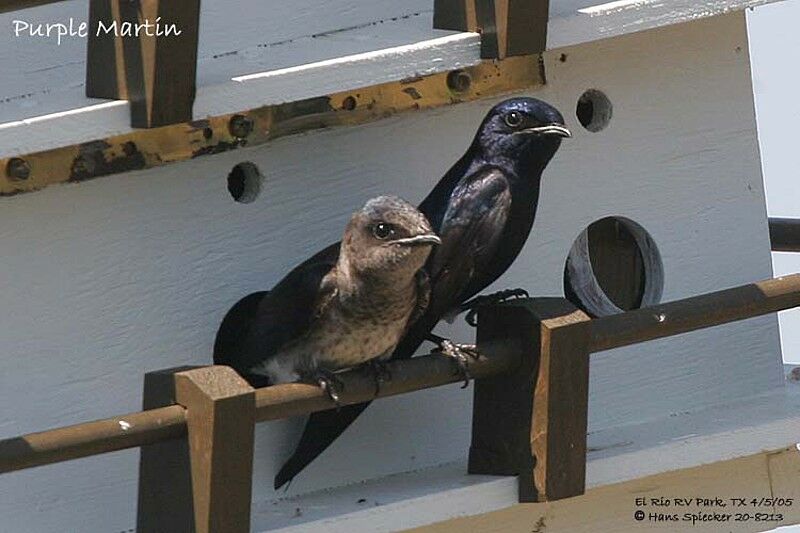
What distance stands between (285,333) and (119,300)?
0.29 metres

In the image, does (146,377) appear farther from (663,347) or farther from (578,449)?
(663,347)

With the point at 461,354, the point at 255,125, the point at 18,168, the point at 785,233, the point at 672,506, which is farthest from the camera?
the point at 785,233

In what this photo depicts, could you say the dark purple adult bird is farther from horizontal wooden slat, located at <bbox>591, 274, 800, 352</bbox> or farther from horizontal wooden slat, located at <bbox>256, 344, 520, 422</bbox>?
horizontal wooden slat, located at <bbox>591, 274, 800, 352</bbox>

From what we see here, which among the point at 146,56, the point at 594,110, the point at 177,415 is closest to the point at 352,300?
the point at 177,415

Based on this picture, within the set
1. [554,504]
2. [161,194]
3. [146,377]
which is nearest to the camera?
[146,377]

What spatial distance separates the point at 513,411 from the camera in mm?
4633

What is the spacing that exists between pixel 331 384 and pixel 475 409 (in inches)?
15.4

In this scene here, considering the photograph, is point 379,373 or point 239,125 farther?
point 239,125

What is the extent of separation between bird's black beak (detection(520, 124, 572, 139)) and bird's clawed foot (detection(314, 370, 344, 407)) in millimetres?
606

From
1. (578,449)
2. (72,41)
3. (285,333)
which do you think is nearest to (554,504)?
(578,449)

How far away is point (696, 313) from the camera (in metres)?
4.70

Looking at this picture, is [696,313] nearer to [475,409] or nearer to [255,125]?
[475,409]

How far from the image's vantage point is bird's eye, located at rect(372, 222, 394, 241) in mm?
4461

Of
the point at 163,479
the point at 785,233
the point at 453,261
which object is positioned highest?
the point at 785,233
